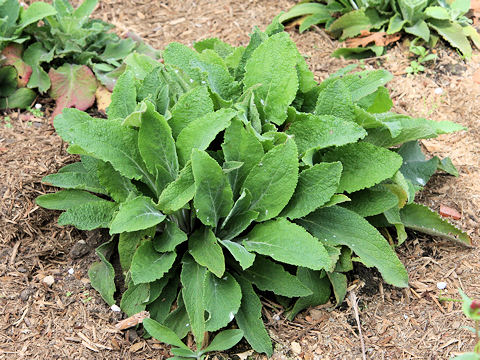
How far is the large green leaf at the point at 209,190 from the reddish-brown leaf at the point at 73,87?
61.1 inches

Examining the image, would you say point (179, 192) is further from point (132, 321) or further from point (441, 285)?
point (441, 285)

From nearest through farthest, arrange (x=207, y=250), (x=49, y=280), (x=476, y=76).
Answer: (x=207, y=250)
(x=49, y=280)
(x=476, y=76)

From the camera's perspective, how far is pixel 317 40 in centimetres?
454

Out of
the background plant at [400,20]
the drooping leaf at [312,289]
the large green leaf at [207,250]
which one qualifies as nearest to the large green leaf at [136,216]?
the large green leaf at [207,250]

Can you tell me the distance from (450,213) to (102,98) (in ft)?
7.71

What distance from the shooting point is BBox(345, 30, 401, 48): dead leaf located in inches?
170

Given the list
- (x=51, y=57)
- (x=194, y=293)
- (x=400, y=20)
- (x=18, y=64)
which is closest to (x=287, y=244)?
(x=194, y=293)

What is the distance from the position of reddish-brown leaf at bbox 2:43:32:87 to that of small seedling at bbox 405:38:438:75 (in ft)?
9.01

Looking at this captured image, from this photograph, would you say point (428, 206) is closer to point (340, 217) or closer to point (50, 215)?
point (340, 217)

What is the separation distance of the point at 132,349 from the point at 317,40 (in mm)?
2969

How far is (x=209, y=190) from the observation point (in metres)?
2.55

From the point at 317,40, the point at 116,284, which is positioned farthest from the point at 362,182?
the point at 317,40

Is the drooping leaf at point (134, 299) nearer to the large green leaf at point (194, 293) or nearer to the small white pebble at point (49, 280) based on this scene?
the large green leaf at point (194, 293)

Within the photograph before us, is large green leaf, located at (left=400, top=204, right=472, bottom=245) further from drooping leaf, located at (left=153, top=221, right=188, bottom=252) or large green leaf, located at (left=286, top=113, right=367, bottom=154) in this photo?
drooping leaf, located at (left=153, top=221, right=188, bottom=252)
